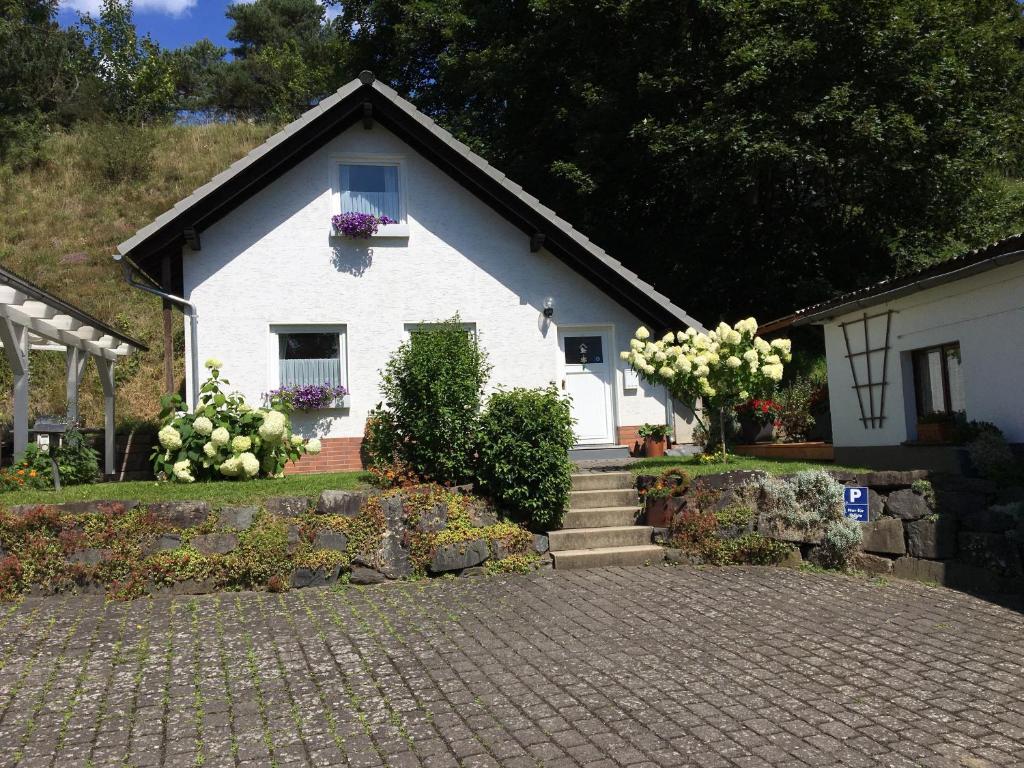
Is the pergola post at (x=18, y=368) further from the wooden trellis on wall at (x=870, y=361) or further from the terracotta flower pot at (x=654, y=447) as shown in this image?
the wooden trellis on wall at (x=870, y=361)

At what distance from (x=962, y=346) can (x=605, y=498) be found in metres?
4.56

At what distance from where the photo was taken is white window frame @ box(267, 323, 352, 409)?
12477mm

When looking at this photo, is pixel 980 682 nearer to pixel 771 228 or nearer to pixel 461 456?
pixel 461 456

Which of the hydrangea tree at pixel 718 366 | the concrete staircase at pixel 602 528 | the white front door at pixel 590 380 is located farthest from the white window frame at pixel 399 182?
the concrete staircase at pixel 602 528

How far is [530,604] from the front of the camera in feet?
24.7

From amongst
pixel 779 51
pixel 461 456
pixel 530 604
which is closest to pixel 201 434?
pixel 461 456

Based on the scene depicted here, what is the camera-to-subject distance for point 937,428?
32.4ft

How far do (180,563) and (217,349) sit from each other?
5012 millimetres

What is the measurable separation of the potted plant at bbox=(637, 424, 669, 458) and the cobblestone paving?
5.47 metres

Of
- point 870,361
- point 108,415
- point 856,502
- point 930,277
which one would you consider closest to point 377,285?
Result: point 108,415

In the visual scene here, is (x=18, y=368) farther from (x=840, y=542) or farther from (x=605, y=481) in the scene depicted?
(x=840, y=542)

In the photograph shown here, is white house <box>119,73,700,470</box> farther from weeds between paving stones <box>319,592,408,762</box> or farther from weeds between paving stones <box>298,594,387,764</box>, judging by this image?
weeds between paving stones <box>298,594,387,764</box>

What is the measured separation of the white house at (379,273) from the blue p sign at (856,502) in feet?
15.9

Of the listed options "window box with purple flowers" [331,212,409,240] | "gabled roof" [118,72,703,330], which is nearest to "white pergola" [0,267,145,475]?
"gabled roof" [118,72,703,330]
